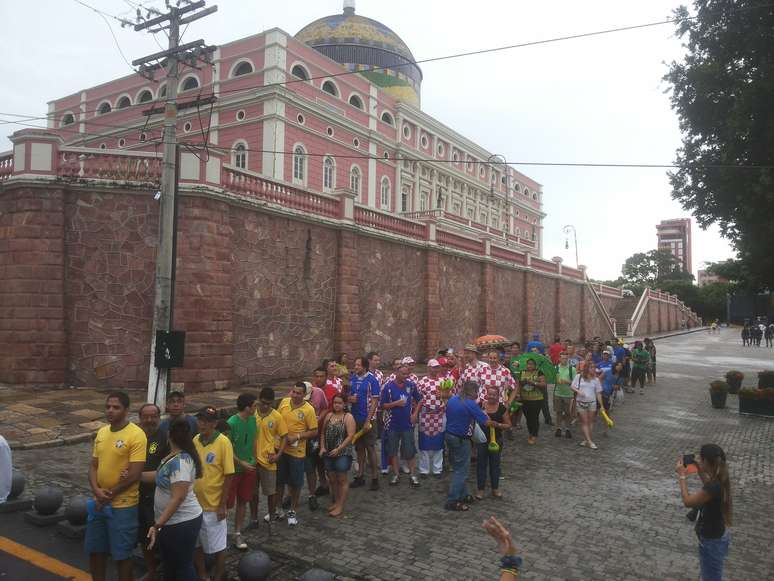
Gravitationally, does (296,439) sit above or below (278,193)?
below

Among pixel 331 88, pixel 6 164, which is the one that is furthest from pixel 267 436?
pixel 331 88

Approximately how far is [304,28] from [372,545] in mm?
47427

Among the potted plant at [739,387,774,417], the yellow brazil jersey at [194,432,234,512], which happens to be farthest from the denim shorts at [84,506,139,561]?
the potted plant at [739,387,774,417]

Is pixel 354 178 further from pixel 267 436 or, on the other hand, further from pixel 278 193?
pixel 267 436

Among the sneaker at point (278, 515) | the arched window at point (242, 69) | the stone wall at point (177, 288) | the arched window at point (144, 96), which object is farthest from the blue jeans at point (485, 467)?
the arched window at point (144, 96)

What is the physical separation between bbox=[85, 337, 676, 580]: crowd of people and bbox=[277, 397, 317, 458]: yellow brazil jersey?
0.04ft

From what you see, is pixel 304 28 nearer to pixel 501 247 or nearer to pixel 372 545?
pixel 501 247

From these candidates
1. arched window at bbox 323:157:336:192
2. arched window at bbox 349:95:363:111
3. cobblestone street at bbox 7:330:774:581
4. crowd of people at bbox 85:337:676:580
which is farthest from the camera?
arched window at bbox 349:95:363:111

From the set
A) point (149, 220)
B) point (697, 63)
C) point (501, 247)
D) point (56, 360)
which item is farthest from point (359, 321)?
point (697, 63)

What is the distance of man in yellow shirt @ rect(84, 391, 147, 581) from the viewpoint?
171 inches

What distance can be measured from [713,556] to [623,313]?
160ft

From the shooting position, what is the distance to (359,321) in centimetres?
1842

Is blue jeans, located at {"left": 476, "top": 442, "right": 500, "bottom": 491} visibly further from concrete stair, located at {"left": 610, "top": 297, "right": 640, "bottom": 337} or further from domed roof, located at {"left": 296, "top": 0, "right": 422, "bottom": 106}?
A: concrete stair, located at {"left": 610, "top": 297, "right": 640, "bottom": 337}

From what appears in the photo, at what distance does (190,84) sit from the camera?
109 feet
